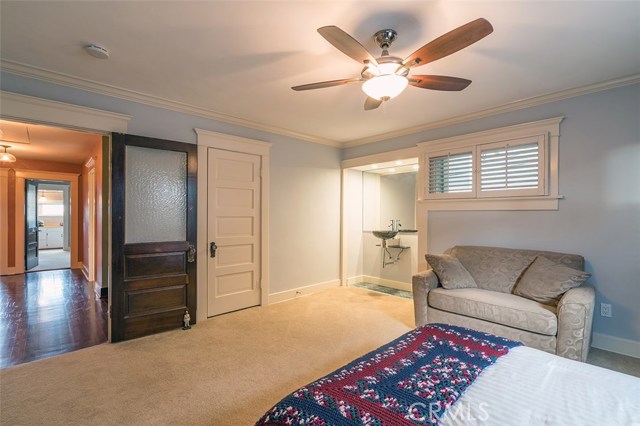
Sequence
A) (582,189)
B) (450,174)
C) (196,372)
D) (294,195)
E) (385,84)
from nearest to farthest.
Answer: (385,84) → (196,372) → (582,189) → (450,174) → (294,195)

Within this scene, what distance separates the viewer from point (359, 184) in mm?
5758

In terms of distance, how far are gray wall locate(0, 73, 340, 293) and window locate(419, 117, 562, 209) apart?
167 cm

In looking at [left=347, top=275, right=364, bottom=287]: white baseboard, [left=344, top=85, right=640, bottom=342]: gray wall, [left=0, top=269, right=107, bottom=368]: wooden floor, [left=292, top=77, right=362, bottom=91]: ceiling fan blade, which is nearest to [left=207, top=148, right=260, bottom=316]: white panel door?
[left=0, top=269, right=107, bottom=368]: wooden floor

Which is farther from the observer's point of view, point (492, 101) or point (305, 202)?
point (305, 202)

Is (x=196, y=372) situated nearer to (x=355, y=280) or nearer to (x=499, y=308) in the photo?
(x=499, y=308)

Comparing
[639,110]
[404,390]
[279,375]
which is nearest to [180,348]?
[279,375]

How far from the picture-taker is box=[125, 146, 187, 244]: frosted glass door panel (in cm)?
317

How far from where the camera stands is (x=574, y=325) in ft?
7.89

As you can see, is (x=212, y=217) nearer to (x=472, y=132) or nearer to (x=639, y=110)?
(x=472, y=132)

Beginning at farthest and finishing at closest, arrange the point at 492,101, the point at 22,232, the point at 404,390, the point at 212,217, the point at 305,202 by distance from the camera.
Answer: the point at 22,232 < the point at 305,202 < the point at 212,217 < the point at 492,101 < the point at 404,390

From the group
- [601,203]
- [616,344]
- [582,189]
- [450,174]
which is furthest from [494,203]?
[616,344]

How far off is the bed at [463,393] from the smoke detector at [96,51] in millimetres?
2820

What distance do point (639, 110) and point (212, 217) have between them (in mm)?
4579

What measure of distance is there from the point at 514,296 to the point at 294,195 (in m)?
3.12
